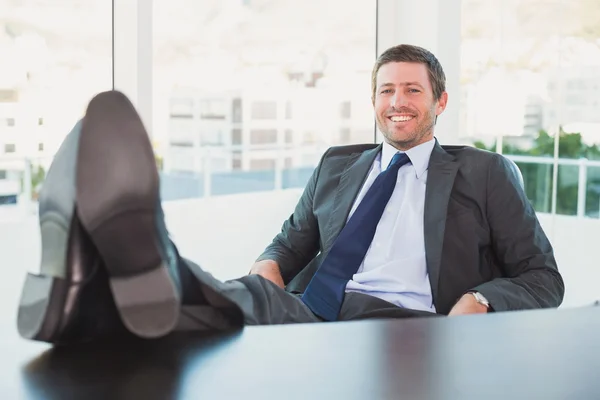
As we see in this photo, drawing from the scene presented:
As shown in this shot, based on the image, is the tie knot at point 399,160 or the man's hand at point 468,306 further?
the tie knot at point 399,160

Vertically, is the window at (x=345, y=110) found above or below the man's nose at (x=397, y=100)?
below

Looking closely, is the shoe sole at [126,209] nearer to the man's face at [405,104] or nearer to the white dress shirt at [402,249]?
the white dress shirt at [402,249]

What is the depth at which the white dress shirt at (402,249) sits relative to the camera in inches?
86.5

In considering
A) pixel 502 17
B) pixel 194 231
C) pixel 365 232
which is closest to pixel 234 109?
pixel 194 231

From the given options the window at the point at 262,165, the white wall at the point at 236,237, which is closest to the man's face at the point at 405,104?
the white wall at the point at 236,237

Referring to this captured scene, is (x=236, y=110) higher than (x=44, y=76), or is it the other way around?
(x=44, y=76)

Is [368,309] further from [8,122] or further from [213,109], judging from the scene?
[213,109]

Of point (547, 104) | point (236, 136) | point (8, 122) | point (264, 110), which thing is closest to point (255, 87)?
point (264, 110)

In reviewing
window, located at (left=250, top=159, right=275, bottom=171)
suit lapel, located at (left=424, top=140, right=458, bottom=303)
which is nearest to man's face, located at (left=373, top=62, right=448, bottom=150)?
suit lapel, located at (left=424, top=140, right=458, bottom=303)

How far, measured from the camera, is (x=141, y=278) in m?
0.86

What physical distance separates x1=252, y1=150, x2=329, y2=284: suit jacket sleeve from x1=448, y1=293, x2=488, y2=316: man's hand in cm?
55

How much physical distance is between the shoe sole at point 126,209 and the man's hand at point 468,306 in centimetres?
123

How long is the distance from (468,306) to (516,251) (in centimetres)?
24

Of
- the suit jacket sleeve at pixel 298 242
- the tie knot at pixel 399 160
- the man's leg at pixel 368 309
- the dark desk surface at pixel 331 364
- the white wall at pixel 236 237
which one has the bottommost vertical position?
the white wall at pixel 236 237
